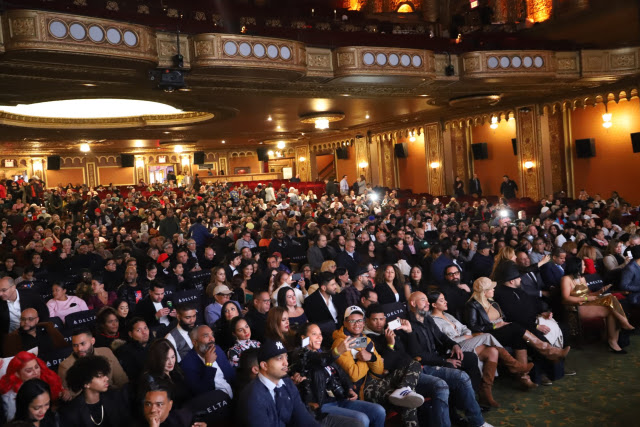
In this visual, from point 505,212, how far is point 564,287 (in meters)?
6.37

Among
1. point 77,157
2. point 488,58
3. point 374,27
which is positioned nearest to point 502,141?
point 374,27

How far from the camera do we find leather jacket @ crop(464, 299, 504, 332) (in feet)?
16.7

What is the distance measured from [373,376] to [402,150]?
57.8 feet

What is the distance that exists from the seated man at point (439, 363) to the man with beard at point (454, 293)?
30.3 inches

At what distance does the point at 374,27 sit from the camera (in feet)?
51.8

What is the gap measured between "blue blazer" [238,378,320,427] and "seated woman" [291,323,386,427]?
29 cm

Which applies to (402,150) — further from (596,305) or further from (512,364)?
(512,364)

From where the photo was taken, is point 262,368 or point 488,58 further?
point 488,58

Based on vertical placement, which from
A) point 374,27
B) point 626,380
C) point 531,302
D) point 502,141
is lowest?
point 626,380

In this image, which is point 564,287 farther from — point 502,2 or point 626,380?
point 502,2

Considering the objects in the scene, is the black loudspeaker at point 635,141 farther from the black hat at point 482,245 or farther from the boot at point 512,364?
the boot at point 512,364

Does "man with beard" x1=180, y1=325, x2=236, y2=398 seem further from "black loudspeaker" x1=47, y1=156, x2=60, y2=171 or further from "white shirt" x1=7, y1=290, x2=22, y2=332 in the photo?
"black loudspeaker" x1=47, y1=156, x2=60, y2=171

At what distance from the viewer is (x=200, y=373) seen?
3.64 m

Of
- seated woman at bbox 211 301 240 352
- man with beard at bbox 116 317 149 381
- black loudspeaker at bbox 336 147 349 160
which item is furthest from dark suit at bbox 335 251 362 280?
black loudspeaker at bbox 336 147 349 160
